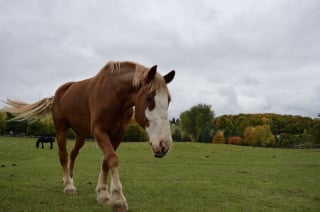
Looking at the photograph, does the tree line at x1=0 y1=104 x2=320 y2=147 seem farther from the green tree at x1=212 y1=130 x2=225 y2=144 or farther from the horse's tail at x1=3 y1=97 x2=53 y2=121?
the horse's tail at x1=3 y1=97 x2=53 y2=121

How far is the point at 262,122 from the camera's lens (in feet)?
319

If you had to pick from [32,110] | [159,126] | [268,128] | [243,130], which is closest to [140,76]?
[159,126]

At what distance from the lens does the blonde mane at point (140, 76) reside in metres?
5.08

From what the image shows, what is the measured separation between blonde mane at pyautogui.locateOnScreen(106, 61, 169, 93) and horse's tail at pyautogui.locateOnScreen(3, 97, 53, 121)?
349 cm

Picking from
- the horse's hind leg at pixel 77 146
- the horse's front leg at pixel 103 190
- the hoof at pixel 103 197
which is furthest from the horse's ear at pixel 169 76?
the horse's hind leg at pixel 77 146

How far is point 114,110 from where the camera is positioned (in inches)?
229

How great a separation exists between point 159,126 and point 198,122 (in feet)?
271

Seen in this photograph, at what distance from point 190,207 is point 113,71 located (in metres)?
2.81

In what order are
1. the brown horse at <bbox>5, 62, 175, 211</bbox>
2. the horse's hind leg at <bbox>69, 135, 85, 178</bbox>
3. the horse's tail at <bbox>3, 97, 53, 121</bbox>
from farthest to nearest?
the horse's tail at <bbox>3, 97, 53, 121</bbox>
the horse's hind leg at <bbox>69, 135, 85, 178</bbox>
the brown horse at <bbox>5, 62, 175, 211</bbox>

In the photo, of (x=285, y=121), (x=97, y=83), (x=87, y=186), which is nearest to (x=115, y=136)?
(x=97, y=83)

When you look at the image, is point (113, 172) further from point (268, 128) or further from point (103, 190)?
→ point (268, 128)

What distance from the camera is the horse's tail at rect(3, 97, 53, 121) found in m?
9.20

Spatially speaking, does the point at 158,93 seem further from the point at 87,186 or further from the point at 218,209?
the point at 87,186

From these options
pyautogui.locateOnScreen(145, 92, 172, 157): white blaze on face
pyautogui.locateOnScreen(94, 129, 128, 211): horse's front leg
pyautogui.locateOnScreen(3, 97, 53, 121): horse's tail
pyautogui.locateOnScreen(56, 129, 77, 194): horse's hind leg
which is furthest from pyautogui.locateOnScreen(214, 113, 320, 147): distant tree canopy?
pyautogui.locateOnScreen(145, 92, 172, 157): white blaze on face
